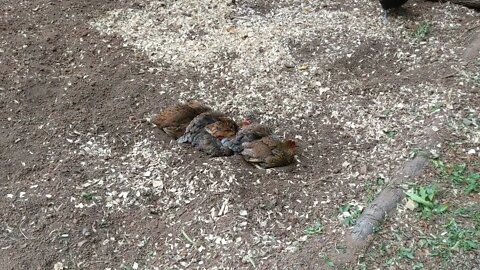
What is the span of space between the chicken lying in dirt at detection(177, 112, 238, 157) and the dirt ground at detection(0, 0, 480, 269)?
0.08 metres

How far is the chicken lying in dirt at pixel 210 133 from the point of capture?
155 inches

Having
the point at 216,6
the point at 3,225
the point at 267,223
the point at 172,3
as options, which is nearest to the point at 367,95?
the point at 267,223

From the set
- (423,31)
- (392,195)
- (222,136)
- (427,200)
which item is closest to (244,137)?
(222,136)

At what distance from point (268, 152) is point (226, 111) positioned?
0.82 metres

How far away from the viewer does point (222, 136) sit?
3.95 metres

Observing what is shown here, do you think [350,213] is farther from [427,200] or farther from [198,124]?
[198,124]

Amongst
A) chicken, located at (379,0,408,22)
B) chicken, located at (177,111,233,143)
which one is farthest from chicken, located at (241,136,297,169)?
chicken, located at (379,0,408,22)

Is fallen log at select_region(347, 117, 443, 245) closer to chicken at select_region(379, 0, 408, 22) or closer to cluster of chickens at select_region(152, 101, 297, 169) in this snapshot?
cluster of chickens at select_region(152, 101, 297, 169)

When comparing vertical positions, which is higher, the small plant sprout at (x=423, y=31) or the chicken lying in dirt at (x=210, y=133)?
the small plant sprout at (x=423, y=31)

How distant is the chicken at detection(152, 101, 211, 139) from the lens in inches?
161

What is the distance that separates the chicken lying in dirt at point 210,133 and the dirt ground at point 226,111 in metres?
0.08

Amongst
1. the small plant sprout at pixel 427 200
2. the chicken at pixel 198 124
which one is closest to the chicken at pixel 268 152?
the chicken at pixel 198 124

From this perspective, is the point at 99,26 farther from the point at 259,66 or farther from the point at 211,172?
the point at 211,172

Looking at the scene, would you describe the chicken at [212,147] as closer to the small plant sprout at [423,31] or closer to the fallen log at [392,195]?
the fallen log at [392,195]
